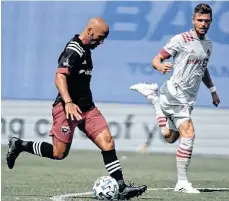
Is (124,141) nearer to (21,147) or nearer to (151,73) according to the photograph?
(151,73)

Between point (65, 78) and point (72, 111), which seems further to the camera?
point (65, 78)

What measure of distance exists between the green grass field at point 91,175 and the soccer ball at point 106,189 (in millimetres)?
153

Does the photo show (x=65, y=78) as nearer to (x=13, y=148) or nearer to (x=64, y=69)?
(x=64, y=69)

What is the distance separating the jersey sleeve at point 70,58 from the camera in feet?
35.4

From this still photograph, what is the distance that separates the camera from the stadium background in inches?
799

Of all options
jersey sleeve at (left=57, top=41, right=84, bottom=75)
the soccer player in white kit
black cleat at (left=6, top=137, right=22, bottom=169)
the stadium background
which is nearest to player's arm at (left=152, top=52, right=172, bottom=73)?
the soccer player in white kit

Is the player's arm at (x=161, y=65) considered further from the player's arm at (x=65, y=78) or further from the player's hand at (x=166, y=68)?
the player's arm at (x=65, y=78)

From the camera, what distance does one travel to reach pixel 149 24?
2047 cm

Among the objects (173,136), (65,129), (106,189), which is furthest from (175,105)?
(106,189)

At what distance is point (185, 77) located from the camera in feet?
40.0

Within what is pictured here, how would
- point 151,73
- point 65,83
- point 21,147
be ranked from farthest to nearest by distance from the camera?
1. point 151,73
2. point 21,147
3. point 65,83

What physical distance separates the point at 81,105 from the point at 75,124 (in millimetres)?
230

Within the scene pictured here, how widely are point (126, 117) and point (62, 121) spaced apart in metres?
9.53

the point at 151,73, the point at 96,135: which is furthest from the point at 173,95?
the point at 151,73
